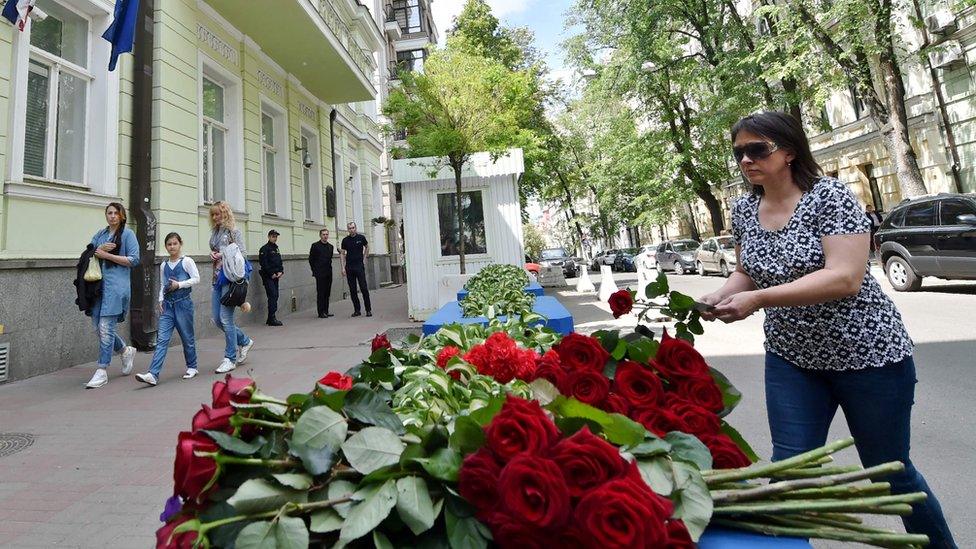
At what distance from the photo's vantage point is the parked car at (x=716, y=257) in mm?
18984

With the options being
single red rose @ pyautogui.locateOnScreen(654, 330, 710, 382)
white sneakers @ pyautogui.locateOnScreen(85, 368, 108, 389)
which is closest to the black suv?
single red rose @ pyautogui.locateOnScreen(654, 330, 710, 382)

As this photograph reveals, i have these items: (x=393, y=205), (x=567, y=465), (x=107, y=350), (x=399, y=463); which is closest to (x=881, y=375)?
(x=567, y=465)

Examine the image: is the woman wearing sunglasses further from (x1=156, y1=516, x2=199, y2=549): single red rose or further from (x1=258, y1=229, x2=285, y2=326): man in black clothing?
(x1=258, y1=229, x2=285, y2=326): man in black clothing

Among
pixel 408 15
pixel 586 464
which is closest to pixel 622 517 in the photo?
pixel 586 464

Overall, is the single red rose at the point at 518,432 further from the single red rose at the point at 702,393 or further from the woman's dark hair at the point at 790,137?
the woman's dark hair at the point at 790,137

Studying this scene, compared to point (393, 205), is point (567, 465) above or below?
below

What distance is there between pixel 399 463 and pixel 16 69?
27.3 ft

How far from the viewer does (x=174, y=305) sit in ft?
19.1

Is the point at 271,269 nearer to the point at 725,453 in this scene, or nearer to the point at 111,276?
the point at 111,276

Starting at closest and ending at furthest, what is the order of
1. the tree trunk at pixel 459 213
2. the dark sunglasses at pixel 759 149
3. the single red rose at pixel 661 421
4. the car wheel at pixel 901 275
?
the single red rose at pixel 661 421 < the dark sunglasses at pixel 759 149 < the tree trunk at pixel 459 213 < the car wheel at pixel 901 275

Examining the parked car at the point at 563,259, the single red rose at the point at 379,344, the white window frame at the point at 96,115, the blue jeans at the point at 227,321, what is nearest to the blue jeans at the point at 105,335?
the blue jeans at the point at 227,321

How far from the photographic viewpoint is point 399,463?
0.90 meters

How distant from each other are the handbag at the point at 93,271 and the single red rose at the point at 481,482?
6.34 meters

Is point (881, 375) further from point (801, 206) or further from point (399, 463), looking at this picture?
point (399, 463)
